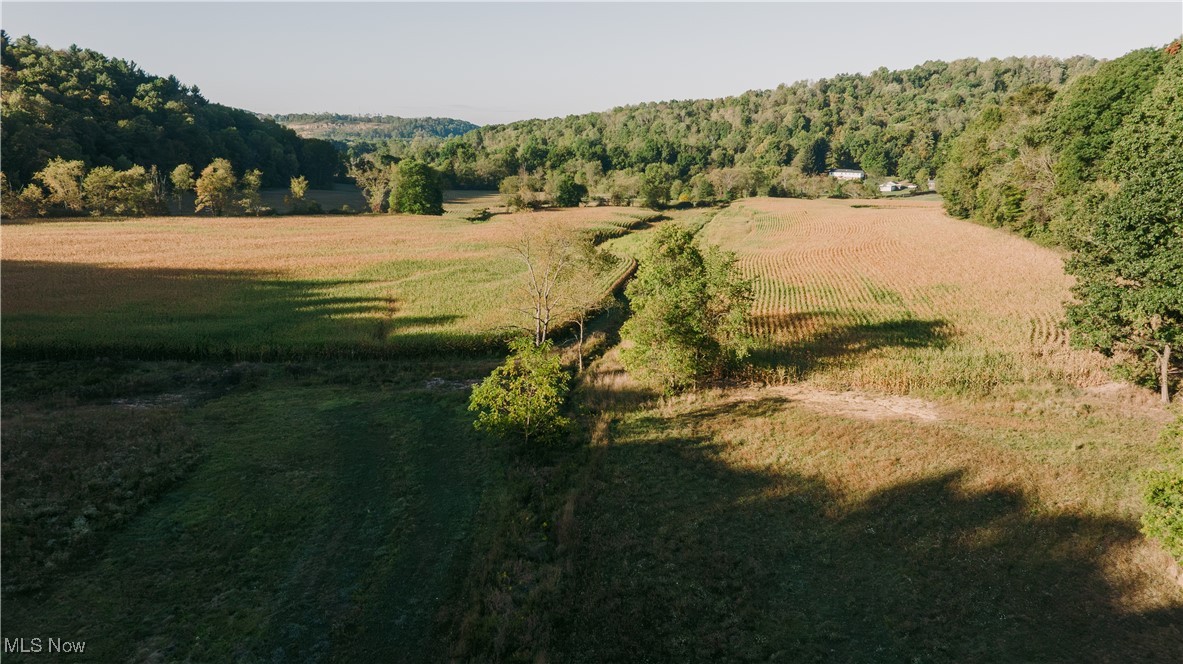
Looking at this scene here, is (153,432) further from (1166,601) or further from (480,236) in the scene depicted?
(480,236)

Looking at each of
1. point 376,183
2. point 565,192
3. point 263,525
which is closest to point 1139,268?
point 263,525

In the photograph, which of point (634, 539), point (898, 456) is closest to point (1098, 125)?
point (898, 456)

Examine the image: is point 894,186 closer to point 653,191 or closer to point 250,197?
point 653,191

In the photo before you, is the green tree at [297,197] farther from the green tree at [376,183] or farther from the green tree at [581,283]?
the green tree at [581,283]

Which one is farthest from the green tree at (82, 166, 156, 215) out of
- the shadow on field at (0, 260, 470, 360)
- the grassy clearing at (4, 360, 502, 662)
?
the grassy clearing at (4, 360, 502, 662)

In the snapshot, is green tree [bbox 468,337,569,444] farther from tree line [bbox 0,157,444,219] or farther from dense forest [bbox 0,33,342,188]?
dense forest [bbox 0,33,342,188]

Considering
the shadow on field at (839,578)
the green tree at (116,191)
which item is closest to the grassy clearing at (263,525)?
the shadow on field at (839,578)
